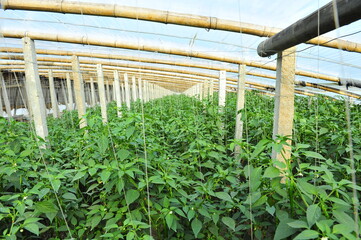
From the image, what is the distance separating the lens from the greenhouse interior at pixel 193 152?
55.0 inches

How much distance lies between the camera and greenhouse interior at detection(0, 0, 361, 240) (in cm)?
140

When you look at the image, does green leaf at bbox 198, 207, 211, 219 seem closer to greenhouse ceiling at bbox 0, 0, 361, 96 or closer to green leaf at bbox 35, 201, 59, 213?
green leaf at bbox 35, 201, 59, 213

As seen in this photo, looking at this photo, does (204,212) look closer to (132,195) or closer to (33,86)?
(132,195)

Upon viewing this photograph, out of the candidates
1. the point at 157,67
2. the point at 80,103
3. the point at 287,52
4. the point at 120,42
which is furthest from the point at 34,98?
the point at 157,67

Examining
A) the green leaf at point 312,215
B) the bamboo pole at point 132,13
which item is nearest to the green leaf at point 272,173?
the green leaf at point 312,215

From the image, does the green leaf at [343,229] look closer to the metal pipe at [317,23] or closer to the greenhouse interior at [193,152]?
the greenhouse interior at [193,152]

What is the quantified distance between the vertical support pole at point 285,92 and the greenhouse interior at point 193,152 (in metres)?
0.01

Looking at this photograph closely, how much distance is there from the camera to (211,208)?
178 cm

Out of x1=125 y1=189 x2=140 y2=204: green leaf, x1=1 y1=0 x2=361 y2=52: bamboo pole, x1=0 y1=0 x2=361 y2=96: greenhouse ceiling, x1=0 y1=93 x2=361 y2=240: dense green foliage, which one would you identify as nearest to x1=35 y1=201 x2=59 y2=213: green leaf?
x1=0 y1=93 x2=361 y2=240: dense green foliage

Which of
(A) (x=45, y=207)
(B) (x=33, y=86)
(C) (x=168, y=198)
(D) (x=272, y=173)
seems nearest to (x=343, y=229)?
(D) (x=272, y=173)

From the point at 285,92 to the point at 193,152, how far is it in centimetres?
112

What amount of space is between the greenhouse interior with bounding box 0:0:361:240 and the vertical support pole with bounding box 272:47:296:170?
0.01 meters

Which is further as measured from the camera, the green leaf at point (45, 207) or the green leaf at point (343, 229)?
the green leaf at point (45, 207)

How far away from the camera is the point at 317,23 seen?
4.81 feet
